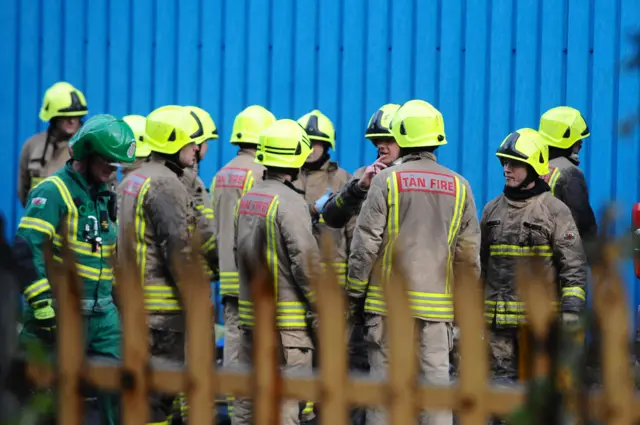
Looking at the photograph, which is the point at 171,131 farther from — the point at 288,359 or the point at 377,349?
the point at 377,349

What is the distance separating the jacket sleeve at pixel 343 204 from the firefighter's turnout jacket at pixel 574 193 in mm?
1666

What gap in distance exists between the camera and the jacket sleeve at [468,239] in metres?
7.19

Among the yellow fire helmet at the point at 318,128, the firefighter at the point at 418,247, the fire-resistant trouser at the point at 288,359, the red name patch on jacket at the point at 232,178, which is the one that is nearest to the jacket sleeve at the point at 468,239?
the firefighter at the point at 418,247

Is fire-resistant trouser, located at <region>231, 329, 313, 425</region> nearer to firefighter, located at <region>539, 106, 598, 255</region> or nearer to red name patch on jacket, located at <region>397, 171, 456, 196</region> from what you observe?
red name patch on jacket, located at <region>397, 171, 456, 196</region>

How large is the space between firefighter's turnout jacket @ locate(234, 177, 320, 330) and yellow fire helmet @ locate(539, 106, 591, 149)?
3.03 metres

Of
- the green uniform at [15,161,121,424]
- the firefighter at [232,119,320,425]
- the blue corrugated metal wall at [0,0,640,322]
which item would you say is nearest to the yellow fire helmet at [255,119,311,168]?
the firefighter at [232,119,320,425]

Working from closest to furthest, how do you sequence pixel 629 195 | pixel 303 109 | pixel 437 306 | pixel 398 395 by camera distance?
pixel 398 395
pixel 437 306
pixel 629 195
pixel 303 109

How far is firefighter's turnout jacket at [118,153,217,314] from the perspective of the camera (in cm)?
736

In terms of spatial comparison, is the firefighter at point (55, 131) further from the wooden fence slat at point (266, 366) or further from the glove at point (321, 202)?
the wooden fence slat at point (266, 366)

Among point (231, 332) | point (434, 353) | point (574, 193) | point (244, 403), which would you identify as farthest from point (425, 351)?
point (574, 193)

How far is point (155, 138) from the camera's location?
310 inches

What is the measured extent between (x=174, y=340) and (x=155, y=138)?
1.42 metres

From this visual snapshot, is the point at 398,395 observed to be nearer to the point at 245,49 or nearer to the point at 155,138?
the point at 155,138

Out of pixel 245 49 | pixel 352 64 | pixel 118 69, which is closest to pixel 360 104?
pixel 352 64
